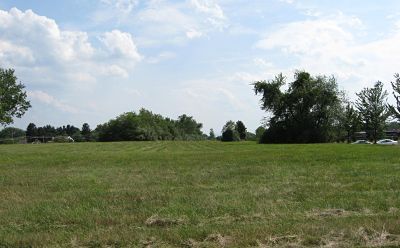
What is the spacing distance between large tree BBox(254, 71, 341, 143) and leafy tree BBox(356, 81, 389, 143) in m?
4.54

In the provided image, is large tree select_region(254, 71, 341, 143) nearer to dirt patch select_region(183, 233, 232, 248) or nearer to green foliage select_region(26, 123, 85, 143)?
dirt patch select_region(183, 233, 232, 248)

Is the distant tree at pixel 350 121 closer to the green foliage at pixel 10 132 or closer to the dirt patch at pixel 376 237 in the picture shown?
the dirt patch at pixel 376 237

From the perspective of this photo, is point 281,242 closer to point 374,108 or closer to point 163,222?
point 163,222

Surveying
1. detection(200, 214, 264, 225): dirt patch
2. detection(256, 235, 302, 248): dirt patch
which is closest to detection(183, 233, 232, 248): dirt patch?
detection(256, 235, 302, 248): dirt patch

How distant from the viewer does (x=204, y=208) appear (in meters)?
10.6

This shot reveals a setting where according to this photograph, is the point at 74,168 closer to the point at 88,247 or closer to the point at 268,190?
the point at 268,190

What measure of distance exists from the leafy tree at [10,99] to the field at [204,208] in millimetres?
32290

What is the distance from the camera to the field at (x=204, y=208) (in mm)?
7949

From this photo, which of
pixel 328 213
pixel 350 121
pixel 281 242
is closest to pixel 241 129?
pixel 350 121

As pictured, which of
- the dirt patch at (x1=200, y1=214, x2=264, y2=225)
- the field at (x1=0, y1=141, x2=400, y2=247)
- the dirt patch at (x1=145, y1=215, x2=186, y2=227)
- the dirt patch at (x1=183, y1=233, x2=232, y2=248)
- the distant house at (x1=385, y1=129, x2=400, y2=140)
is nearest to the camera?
the dirt patch at (x1=183, y1=233, x2=232, y2=248)

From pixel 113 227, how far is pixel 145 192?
13.2 feet

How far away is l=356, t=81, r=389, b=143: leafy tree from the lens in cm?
7588

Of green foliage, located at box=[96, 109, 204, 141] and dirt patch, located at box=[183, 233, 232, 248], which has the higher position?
green foliage, located at box=[96, 109, 204, 141]

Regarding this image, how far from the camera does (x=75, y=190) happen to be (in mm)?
13789
